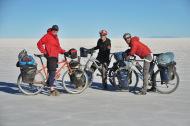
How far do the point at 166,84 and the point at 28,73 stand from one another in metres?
3.54

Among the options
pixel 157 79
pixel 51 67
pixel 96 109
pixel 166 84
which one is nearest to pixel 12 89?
pixel 51 67

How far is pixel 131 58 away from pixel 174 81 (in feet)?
4.45

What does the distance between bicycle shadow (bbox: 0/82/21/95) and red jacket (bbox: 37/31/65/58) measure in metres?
1.38

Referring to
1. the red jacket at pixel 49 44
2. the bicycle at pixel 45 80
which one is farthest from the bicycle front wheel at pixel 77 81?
the red jacket at pixel 49 44

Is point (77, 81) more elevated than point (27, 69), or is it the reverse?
point (27, 69)

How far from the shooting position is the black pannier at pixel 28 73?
1006cm

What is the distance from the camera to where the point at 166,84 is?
415 inches

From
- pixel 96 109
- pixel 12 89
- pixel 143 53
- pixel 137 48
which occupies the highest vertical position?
pixel 137 48

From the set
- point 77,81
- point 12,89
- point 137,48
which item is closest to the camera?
point 137,48

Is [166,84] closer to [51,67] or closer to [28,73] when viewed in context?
[51,67]

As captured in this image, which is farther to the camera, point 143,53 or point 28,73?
point 143,53

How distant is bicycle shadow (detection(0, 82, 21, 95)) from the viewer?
10.8 m

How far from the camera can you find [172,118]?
7410 mm

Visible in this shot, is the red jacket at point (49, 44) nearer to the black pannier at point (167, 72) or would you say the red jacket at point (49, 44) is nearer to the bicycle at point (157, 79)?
the bicycle at point (157, 79)
